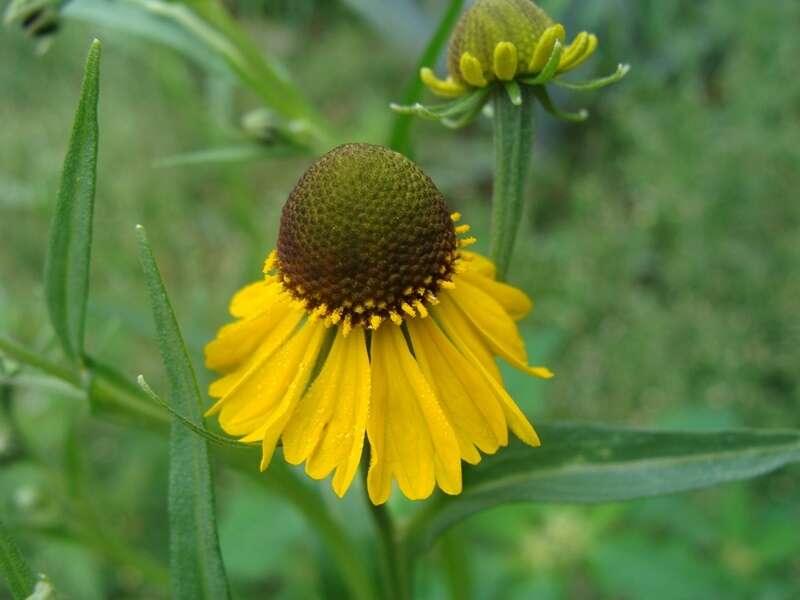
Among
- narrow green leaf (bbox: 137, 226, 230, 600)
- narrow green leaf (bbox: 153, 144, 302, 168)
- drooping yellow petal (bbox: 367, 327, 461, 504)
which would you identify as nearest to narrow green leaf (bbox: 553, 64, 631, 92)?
drooping yellow petal (bbox: 367, 327, 461, 504)

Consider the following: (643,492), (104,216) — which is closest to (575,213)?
(104,216)

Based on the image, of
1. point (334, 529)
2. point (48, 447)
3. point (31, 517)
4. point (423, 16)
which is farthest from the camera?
point (423, 16)

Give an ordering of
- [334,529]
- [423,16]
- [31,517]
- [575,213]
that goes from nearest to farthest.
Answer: [334,529]
[31,517]
[575,213]
[423,16]

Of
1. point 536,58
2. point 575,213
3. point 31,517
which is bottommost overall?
point 31,517

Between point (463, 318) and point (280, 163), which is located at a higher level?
point (463, 318)

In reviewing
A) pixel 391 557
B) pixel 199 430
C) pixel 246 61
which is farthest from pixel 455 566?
pixel 246 61

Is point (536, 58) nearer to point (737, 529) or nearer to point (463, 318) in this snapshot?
point (463, 318)

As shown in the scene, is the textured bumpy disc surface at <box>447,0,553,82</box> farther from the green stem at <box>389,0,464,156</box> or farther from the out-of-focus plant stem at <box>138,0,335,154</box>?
the out-of-focus plant stem at <box>138,0,335,154</box>
